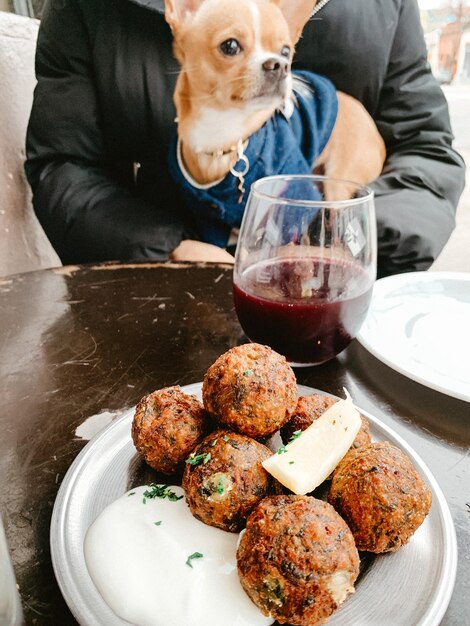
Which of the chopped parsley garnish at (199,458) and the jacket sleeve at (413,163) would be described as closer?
the chopped parsley garnish at (199,458)

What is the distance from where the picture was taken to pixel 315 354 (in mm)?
685

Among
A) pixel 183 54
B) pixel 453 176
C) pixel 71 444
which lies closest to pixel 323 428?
pixel 71 444

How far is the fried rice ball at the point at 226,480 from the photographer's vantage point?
0.41 m

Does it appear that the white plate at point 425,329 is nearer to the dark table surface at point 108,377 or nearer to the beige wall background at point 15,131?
the dark table surface at point 108,377

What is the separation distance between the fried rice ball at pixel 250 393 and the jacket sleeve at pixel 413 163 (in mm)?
1072

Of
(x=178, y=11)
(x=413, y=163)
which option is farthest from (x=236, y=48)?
(x=413, y=163)

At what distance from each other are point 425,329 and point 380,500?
1.39 ft

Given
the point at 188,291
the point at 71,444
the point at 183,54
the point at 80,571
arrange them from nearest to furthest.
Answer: the point at 80,571 → the point at 71,444 → the point at 188,291 → the point at 183,54

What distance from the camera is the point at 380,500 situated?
0.40m

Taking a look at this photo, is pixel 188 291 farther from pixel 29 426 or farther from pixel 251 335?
pixel 29 426

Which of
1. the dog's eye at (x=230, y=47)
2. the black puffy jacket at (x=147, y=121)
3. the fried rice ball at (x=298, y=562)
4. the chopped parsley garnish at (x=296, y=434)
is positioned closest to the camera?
the fried rice ball at (x=298, y=562)

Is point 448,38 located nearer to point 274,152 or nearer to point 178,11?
point 274,152

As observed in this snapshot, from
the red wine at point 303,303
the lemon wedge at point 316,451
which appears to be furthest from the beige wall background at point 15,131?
the lemon wedge at point 316,451

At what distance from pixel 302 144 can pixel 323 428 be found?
1.21 m
